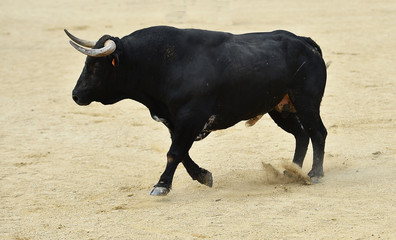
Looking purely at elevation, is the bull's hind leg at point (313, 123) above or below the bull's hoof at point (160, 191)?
above

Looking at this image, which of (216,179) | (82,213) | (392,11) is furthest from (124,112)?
(392,11)

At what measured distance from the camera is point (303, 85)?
834cm

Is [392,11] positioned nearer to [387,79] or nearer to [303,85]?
[387,79]

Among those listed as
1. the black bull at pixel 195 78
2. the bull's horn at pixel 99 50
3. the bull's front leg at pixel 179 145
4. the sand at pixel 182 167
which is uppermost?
the bull's horn at pixel 99 50

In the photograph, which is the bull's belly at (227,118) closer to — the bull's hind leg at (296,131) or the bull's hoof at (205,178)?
the bull's hoof at (205,178)

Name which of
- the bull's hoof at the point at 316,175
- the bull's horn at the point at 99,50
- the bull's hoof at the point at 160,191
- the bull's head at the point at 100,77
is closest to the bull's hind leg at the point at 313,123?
the bull's hoof at the point at 316,175

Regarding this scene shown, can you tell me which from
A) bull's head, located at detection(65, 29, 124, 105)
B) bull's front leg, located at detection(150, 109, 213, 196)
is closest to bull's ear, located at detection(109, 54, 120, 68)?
bull's head, located at detection(65, 29, 124, 105)

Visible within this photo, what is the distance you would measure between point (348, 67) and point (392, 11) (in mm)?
6863

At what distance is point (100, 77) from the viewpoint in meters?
7.99

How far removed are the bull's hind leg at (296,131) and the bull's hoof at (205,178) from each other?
1.17m

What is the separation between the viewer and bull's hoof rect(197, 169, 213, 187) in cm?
816

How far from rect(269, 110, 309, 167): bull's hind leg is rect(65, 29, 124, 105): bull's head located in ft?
6.42

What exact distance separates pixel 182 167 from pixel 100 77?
1.92m

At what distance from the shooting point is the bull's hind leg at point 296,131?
8.83 metres
